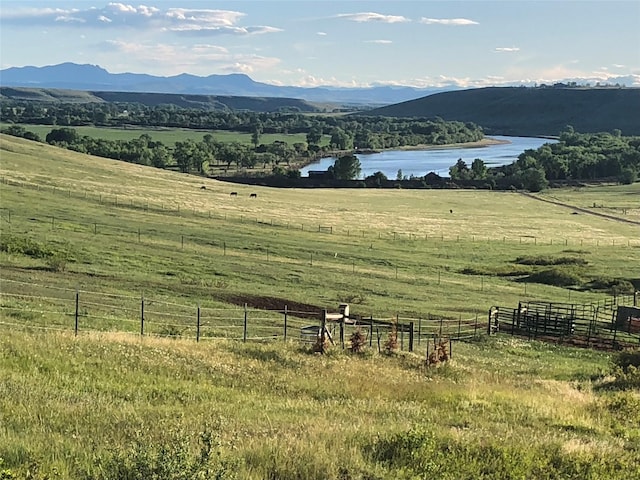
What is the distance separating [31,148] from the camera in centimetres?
10606

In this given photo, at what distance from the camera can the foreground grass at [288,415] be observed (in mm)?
8148

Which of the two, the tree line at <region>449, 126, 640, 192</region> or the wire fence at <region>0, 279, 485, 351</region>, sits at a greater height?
the tree line at <region>449, 126, 640, 192</region>

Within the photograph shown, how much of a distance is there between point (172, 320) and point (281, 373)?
1285 cm

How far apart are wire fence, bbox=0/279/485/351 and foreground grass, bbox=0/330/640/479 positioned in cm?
473

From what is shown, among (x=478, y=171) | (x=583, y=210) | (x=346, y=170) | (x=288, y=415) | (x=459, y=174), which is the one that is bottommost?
(x=583, y=210)

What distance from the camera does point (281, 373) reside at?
52.7 ft

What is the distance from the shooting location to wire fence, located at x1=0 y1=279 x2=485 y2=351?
23312 mm

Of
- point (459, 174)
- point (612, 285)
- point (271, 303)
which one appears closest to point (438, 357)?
point (271, 303)

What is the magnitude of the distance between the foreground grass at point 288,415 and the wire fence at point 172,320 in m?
4.73

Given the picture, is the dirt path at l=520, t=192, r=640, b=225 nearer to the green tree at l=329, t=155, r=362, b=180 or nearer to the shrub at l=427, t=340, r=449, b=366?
the green tree at l=329, t=155, r=362, b=180

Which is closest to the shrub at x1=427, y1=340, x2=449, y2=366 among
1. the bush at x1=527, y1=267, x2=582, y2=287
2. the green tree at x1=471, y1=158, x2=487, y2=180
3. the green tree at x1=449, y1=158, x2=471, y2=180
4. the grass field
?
the grass field

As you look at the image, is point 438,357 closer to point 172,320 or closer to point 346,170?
point 172,320

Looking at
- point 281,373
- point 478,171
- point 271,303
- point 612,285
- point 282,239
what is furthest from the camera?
point 478,171

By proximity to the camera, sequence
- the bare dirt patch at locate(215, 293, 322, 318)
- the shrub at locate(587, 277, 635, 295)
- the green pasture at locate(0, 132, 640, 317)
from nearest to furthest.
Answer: the bare dirt patch at locate(215, 293, 322, 318), the green pasture at locate(0, 132, 640, 317), the shrub at locate(587, 277, 635, 295)
